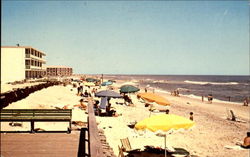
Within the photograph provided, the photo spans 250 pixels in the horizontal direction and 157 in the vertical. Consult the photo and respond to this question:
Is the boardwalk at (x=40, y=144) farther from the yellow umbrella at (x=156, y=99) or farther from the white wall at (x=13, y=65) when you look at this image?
the white wall at (x=13, y=65)

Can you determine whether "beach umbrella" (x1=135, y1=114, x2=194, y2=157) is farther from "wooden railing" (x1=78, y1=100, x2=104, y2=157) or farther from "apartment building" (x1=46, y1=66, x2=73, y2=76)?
"apartment building" (x1=46, y1=66, x2=73, y2=76)

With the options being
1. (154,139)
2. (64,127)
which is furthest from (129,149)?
(64,127)

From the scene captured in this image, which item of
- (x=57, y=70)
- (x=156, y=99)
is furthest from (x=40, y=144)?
(x=57, y=70)

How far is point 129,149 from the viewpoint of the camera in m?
10.8

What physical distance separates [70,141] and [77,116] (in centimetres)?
1158

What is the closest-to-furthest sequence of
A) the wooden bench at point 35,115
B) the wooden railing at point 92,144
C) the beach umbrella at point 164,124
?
the wooden railing at point 92,144
the wooden bench at point 35,115
the beach umbrella at point 164,124

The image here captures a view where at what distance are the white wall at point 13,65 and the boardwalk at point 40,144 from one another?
182 ft

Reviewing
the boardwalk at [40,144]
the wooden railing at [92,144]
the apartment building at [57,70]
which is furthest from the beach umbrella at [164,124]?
the apartment building at [57,70]

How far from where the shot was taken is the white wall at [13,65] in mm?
56688

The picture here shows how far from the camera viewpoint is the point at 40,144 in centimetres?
559

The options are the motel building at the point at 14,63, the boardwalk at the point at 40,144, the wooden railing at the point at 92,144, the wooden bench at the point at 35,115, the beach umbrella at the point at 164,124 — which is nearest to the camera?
the wooden railing at the point at 92,144

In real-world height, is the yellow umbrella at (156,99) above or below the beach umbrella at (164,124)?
above

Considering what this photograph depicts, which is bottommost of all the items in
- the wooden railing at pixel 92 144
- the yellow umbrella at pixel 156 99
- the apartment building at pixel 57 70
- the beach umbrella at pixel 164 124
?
the beach umbrella at pixel 164 124

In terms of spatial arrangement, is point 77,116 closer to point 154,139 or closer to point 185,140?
point 154,139
